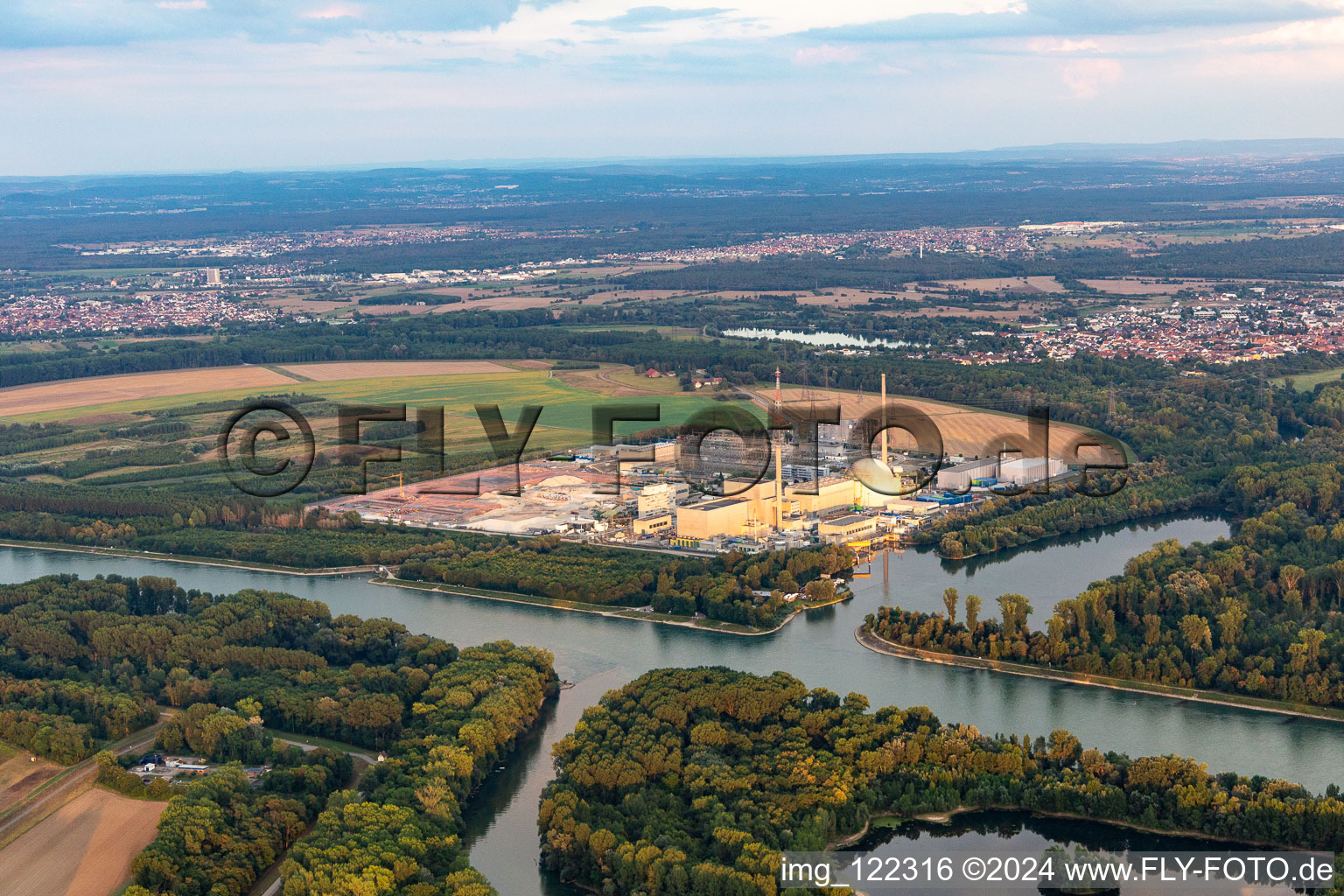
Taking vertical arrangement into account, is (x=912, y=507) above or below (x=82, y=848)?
above

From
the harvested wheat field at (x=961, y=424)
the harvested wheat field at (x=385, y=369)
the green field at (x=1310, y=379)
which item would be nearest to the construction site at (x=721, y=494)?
the harvested wheat field at (x=961, y=424)

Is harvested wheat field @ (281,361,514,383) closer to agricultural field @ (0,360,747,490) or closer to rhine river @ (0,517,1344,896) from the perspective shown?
agricultural field @ (0,360,747,490)

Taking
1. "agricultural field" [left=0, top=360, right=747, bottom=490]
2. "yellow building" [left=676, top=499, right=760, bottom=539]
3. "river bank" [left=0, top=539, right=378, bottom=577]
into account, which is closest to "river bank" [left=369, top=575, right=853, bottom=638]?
"river bank" [left=0, top=539, right=378, bottom=577]

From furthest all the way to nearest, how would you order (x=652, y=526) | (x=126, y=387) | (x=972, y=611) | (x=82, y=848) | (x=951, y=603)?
(x=126, y=387) → (x=652, y=526) → (x=951, y=603) → (x=972, y=611) → (x=82, y=848)

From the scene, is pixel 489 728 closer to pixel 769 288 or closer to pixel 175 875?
pixel 175 875

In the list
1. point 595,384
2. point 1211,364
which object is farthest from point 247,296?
point 1211,364

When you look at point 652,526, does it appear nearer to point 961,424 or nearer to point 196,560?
point 196,560

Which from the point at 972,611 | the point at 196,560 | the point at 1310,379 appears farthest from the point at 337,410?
the point at 1310,379
